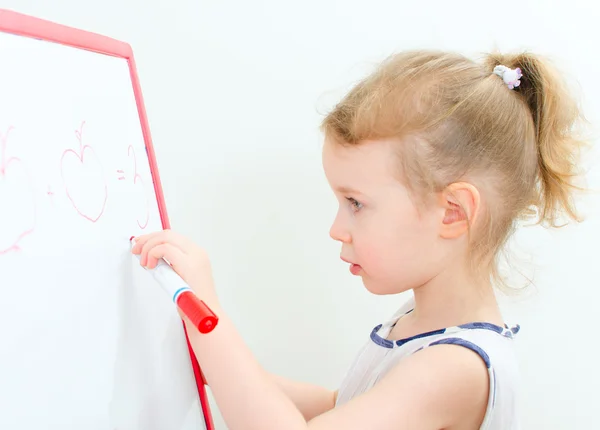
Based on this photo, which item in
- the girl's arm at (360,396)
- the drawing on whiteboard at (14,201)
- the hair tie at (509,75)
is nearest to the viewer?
the drawing on whiteboard at (14,201)

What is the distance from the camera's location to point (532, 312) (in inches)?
35.4

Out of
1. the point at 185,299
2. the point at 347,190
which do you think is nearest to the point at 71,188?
the point at 185,299

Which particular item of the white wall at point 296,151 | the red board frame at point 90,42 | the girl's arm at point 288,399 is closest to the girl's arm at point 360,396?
the girl's arm at point 288,399

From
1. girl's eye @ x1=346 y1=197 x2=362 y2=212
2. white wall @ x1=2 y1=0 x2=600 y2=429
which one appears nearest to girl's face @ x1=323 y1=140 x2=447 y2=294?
girl's eye @ x1=346 y1=197 x2=362 y2=212

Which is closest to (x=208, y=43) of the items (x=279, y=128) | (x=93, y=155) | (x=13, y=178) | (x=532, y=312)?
(x=279, y=128)

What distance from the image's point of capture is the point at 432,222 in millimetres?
605

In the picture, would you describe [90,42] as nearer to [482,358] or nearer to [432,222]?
[432,222]

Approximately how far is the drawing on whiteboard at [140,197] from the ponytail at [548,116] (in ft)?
1.27

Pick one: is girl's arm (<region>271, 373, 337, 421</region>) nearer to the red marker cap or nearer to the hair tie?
the red marker cap

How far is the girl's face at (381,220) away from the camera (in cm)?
59

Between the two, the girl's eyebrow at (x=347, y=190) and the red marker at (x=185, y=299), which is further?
the girl's eyebrow at (x=347, y=190)

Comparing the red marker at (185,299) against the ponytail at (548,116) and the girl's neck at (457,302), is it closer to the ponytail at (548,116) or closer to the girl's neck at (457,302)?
the girl's neck at (457,302)

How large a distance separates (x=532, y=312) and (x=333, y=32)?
0.50 meters

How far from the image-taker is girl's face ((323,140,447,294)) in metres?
0.59
